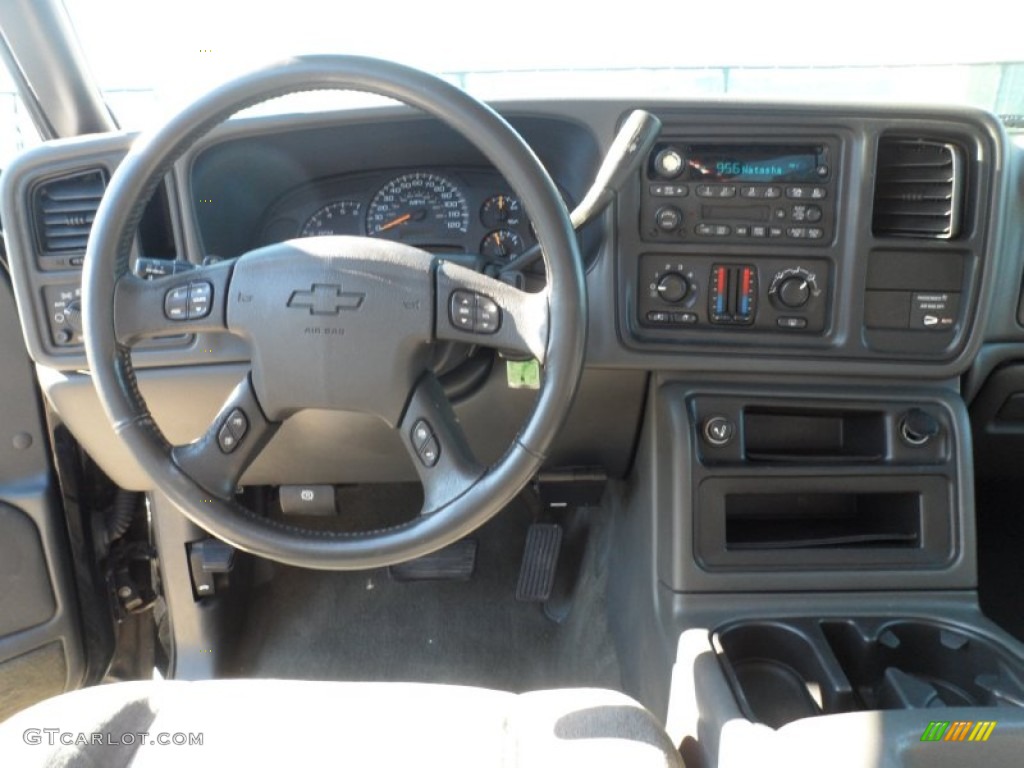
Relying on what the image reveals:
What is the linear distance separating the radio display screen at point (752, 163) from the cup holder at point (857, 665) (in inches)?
27.8

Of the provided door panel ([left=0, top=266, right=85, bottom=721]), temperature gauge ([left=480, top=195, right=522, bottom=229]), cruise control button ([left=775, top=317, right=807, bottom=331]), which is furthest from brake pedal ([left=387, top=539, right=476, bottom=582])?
cruise control button ([left=775, top=317, right=807, bottom=331])

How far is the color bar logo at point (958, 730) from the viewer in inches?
35.4

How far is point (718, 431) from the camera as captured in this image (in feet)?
4.58

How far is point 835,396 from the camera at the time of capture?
1413 millimetres

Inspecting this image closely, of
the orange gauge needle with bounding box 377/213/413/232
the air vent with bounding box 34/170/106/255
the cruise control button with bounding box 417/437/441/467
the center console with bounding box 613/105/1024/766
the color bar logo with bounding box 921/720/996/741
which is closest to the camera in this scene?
the color bar logo with bounding box 921/720/996/741

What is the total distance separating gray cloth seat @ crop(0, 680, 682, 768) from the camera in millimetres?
982

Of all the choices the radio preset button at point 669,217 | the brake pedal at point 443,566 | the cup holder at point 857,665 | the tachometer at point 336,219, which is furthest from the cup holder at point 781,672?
the tachometer at point 336,219

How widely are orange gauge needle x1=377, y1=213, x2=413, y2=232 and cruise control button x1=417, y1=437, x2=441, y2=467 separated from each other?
0.58 m

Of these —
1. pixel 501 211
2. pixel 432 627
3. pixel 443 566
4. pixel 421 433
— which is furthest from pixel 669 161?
pixel 432 627

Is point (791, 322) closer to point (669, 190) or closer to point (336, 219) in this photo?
point (669, 190)

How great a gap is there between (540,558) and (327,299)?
3.55 feet

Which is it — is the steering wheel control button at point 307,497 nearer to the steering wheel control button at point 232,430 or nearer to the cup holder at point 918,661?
the steering wheel control button at point 232,430

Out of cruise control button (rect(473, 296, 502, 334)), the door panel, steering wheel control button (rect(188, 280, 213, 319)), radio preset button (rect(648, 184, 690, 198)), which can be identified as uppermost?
radio preset button (rect(648, 184, 690, 198))

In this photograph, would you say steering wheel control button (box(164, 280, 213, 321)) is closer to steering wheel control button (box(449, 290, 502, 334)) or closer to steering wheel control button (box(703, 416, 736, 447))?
steering wheel control button (box(449, 290, 502, 334))
